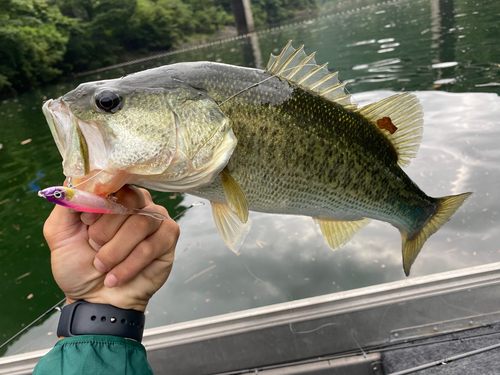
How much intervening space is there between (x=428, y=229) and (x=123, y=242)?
4.50 ft

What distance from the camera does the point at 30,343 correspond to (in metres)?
2.87

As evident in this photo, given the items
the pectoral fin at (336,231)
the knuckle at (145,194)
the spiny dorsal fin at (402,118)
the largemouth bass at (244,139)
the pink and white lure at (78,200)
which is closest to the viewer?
the pink and white lure at (78,200)

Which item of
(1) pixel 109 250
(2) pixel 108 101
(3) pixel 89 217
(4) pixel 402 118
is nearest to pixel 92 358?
(1) pixel 109 250

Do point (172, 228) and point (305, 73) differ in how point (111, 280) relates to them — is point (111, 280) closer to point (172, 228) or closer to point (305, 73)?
point (172, 228)

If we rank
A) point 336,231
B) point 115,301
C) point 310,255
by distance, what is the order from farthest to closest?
1. point 310,255
2. point 336,231
3. point 115,301

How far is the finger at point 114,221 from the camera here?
1.15 metres

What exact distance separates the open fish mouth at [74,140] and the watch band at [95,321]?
548mm

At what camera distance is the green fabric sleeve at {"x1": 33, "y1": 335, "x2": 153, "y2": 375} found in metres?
1.13

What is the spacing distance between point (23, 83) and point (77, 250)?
1316 inches

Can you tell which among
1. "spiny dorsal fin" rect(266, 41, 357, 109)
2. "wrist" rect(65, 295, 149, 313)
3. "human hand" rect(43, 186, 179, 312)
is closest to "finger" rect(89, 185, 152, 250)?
"human hand" rect(43, 186, 179, 312)

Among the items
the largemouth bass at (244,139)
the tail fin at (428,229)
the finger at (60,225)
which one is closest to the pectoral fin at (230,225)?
the largemouth bass at (244,139)

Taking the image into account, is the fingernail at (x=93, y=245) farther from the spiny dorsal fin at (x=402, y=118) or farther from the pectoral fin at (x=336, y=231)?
the spiny dorsal fin at (x=402, y=118)

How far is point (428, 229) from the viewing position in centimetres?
168

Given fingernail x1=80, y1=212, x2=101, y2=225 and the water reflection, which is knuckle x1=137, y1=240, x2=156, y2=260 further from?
the water reflection
